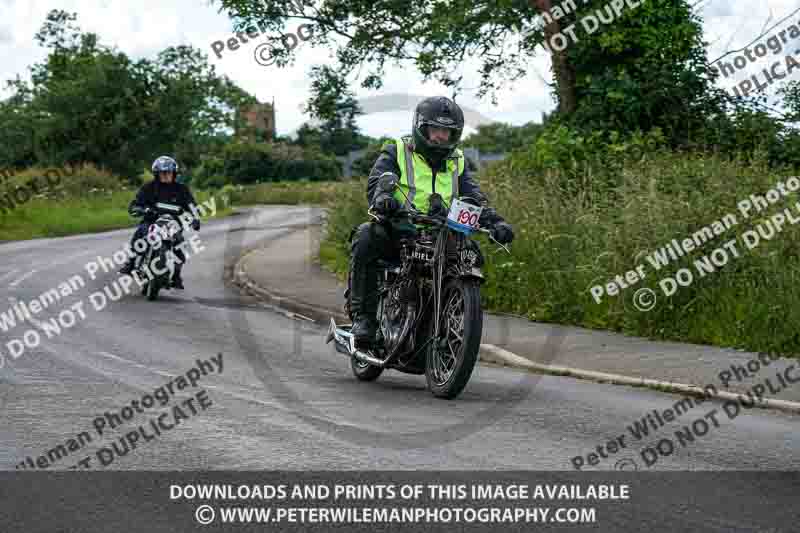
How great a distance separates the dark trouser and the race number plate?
91 centimetres

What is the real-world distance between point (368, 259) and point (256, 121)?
5036 inches

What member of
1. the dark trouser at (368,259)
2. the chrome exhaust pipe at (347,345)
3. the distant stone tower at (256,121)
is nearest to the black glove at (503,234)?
the dark trouser at (368,259)

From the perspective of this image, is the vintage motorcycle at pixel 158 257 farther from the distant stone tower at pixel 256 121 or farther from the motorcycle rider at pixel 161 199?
the distant stone tower at pixel 256 121

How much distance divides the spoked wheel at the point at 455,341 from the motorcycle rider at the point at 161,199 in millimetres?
10615

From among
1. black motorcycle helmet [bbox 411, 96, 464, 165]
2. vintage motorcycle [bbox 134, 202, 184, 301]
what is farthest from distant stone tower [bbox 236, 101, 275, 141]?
black motorcycle helmet [bbox 411, 96, 464, 165]

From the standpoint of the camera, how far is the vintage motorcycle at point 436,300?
27.9 feet

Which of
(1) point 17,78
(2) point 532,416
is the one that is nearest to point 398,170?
(2) point 532,416

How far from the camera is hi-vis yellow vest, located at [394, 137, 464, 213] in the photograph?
9188 mm

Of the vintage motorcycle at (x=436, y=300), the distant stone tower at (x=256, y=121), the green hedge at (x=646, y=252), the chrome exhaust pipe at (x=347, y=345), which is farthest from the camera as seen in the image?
the distant stone tower at (x=256, y=121)

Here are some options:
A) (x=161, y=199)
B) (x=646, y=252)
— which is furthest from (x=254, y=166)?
(x=646, y=252)

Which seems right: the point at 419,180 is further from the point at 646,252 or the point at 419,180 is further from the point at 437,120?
the point at 646,252

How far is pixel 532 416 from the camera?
8.36 meters

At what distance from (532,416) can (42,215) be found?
34485mm

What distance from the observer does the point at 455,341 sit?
28.7 ft
